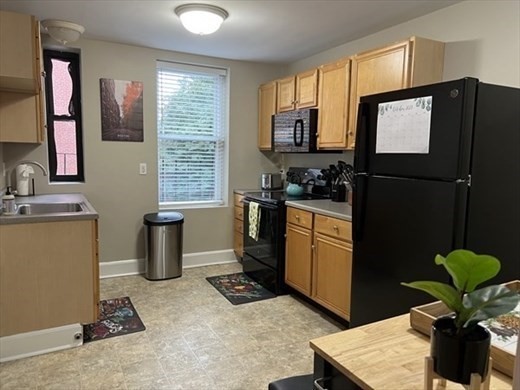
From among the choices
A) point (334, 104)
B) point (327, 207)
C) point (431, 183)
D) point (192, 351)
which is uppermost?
point (334, 104)

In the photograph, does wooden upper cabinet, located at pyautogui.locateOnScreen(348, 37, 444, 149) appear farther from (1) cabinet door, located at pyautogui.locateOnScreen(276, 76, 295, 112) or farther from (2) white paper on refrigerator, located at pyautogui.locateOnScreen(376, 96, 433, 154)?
(1) cabinet door, located at pyautogui.locateOnScreen(276, 76, 295, 112)

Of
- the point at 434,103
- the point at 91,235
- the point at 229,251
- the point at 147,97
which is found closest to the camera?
the point at 434,103

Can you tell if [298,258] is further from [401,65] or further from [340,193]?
[401,65]

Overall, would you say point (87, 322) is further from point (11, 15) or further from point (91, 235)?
point (11, 15)

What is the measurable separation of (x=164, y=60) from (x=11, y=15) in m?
1.81

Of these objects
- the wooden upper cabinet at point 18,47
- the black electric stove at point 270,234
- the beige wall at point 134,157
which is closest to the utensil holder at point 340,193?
the black electric stove at point 270,234

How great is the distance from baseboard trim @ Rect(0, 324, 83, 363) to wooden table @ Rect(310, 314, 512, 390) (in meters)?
2.15

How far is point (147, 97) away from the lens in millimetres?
4008

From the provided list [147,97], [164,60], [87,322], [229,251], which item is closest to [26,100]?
[147,97]

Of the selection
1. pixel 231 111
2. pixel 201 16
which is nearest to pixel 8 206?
pixel 201 16

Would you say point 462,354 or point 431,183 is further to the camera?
point 431,183

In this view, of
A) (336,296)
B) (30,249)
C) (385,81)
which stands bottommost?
(336,296)

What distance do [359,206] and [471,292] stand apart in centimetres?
169

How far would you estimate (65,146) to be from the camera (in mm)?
3789
